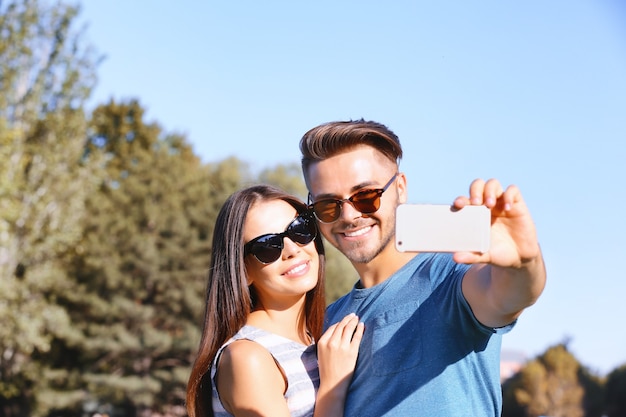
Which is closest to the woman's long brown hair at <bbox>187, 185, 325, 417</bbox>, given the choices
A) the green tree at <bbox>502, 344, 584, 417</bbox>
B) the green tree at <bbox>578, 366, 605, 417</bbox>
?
the green tree at <bbox>502, 344, 584, 417</bbox>

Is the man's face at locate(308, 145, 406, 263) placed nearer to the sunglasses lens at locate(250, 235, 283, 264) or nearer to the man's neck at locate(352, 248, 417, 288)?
the man's neck at locate(352, 248, 417, 288)

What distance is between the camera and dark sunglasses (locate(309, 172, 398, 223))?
3604mm

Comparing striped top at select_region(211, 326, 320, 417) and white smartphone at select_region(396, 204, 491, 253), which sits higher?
white smartphone at select_region(396, 204, 491, 253)

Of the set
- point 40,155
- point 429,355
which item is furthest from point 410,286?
point 40,155

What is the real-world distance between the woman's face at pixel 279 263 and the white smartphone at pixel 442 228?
1550mm

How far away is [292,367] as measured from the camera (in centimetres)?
367

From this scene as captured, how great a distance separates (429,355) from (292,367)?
914mm

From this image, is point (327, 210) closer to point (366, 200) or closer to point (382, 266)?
point (366, 200)

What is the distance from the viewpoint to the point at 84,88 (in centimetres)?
2591

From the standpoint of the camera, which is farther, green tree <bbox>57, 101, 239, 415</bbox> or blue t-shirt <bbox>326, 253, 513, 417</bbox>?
green tree <bbox>57, 101, 239, 415</bbox>

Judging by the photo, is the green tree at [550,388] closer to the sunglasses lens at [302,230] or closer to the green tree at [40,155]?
the green tree at [40,155]

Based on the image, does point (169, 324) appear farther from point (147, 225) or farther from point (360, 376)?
point (360, 376)

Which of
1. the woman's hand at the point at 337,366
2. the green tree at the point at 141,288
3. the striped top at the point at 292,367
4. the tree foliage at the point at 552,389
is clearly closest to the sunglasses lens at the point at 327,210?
the woman's hand at the point at 337,366

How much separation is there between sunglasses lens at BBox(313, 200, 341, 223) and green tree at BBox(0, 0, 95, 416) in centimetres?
2015
